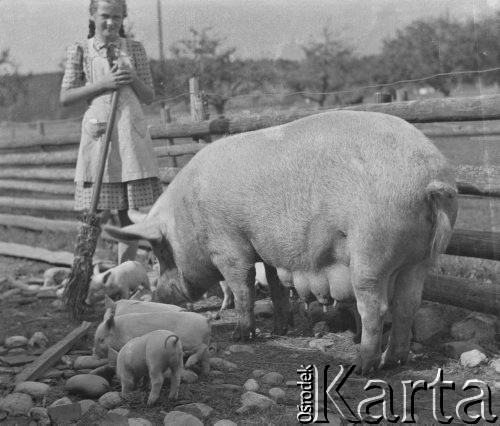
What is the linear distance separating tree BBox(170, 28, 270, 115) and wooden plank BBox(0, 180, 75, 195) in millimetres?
2414

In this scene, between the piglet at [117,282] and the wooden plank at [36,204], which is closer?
the piglet at [117,282]

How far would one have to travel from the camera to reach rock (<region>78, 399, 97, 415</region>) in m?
3.39

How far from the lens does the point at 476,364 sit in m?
3.87

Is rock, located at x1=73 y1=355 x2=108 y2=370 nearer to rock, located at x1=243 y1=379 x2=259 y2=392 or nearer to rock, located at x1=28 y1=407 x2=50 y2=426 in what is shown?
rock, located at x1=28 y1=407 x2=50 y2=426

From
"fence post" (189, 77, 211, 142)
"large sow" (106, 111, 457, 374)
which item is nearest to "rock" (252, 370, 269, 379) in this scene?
"large sow" (106, 111, 457, 374)

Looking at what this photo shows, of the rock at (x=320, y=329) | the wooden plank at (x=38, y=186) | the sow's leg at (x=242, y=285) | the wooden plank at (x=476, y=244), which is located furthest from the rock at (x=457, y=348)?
the wooden plank at (x=38, y=186)

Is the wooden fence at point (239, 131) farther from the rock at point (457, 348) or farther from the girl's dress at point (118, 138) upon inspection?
the girl's dress at point (118, 138)

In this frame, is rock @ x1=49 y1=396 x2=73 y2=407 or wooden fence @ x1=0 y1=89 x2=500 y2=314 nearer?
rock @ x1=49 y1=396 x2=73 y2=407

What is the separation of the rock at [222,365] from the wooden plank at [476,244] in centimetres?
160

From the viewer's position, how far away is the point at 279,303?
189 inches

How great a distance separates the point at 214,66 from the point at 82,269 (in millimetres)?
15423

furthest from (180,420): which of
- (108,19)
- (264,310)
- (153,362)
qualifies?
(108,19)

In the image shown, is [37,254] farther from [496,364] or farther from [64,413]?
[496,364]

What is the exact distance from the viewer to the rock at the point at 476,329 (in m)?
4.27
